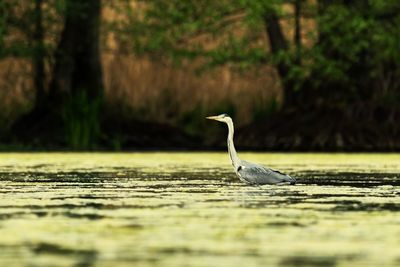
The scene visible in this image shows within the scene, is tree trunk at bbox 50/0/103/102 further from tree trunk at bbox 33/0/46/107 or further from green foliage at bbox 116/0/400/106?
green foliage at bbox 116/0/400/106

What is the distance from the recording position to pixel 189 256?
820cm

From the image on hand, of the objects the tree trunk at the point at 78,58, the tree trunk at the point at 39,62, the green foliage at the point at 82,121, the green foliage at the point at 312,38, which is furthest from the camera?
the tree trunk at the point at 78,58

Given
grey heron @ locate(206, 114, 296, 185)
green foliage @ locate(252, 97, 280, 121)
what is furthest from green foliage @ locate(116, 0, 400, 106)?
grey heron @ locate(206, 114, 296, 185)

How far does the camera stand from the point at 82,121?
2880 centimetres

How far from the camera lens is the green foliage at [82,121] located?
28.3m

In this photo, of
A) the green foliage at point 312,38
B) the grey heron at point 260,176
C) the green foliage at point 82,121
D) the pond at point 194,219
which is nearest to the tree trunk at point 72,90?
the green foliage at point 82,121

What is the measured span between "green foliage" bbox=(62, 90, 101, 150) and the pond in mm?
10229

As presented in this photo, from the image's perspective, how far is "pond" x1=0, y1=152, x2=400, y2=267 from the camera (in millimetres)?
8211

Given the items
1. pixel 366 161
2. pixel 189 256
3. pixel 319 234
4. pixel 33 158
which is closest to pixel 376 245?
pixel 319 234

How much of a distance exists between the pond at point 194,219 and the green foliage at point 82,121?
10229 millimetres

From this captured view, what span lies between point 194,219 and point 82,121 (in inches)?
731

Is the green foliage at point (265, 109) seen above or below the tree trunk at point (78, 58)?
below

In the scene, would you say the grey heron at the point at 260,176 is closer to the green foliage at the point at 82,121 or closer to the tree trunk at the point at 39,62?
the green foliage at the point at 82,121

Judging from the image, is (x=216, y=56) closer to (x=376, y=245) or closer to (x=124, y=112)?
(x=124, y=112)
